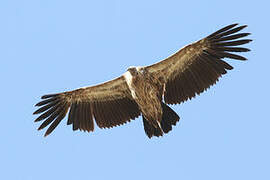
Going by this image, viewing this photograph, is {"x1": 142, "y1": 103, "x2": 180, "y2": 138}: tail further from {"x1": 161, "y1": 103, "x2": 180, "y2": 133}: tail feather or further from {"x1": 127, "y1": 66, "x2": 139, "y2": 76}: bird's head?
{"x1": 127, "y1": 66, "x2": 139, "y2": 76}: bird's head

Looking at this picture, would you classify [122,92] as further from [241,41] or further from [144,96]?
[241,41]

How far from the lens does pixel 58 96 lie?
1811cm

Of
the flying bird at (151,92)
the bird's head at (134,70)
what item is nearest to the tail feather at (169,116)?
the flying bird at (151,92)

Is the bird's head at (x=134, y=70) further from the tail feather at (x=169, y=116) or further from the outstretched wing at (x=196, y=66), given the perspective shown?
the tail feather at (x=169, y=116)

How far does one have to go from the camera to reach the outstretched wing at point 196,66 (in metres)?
16.8

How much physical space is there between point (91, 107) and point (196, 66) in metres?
3.03

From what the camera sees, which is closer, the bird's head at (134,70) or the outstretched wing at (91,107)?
the bird's head at (134,70)

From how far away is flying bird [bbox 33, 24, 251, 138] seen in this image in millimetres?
16969

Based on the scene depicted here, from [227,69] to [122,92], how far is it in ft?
9.18

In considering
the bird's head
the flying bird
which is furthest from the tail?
the bird's head

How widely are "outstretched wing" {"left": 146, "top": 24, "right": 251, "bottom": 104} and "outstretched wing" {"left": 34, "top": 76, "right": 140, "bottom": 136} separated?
1.09 meters

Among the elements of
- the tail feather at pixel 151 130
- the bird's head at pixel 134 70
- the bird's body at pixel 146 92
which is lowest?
the tail feather at pixel 151 130

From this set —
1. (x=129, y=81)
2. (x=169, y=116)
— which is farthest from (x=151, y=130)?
(x=129, y=81)

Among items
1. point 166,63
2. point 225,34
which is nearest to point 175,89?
point 166,63
